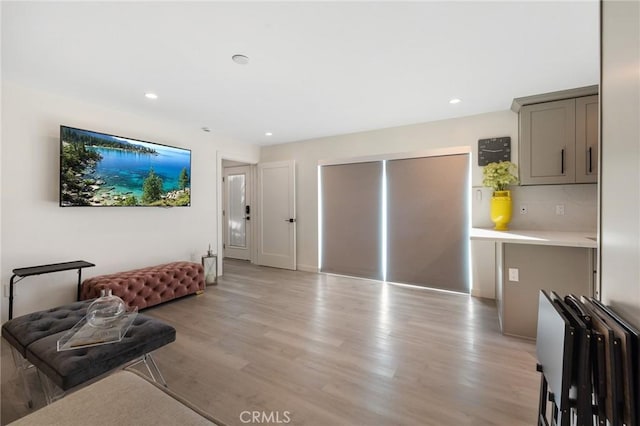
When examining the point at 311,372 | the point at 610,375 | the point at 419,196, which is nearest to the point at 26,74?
the point at 311,372

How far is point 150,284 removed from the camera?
10.9 feet

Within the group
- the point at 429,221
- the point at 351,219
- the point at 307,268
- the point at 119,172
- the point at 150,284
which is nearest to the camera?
the point at 150,284

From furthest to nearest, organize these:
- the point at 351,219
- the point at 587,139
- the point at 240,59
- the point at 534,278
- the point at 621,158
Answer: the point at 351,219
the point at 587,139
the point at 534,278
the point at 240,59
the point at 621,158

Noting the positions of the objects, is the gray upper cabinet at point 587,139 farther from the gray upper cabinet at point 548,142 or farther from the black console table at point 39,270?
the black console table at point 39,270

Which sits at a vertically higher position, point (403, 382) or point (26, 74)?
point (26, 74)

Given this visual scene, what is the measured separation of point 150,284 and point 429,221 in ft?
12.7

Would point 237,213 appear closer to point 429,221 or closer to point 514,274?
point 429,221

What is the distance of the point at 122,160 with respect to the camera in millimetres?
3447

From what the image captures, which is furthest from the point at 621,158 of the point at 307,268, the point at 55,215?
the point at 307,268

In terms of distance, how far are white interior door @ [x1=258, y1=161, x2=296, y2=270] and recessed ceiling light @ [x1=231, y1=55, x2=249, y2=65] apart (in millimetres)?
3026

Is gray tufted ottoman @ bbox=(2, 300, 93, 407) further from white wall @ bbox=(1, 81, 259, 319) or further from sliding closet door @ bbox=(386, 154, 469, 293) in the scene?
sliding closet door @ bbox=(386, 154, 469, 293)

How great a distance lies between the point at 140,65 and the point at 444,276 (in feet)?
14.4

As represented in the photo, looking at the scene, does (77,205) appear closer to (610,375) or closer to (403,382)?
(403,382)

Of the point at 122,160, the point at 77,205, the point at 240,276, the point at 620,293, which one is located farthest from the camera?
the point at 240,276
